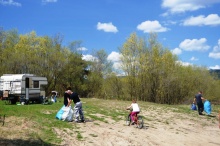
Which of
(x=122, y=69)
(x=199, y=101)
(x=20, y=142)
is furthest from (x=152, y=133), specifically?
(x=122, y=69)

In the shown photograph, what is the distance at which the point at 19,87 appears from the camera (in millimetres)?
28250

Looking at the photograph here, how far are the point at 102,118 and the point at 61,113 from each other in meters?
3.33

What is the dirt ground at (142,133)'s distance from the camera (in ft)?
43.6

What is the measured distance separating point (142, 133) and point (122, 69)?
2987cm

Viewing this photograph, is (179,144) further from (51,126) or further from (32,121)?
(32,121)

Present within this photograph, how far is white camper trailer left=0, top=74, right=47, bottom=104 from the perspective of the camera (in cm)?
2798

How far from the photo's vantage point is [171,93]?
163 feet

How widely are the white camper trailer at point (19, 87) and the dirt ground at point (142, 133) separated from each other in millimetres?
12459

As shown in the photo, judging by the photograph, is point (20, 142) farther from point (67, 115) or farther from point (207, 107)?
point (207, 107)

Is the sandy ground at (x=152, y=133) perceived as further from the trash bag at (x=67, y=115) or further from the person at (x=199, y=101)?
the person at (x=199, y=101)

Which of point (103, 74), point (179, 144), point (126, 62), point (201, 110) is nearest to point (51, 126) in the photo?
point (179, 144)

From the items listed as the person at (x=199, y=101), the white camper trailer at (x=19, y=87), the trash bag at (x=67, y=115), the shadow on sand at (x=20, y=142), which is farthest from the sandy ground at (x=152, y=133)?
the white camper trailer at (x=19, y=87)

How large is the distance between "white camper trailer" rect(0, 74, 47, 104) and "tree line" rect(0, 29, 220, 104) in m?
16.1

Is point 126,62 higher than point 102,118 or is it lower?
higher
